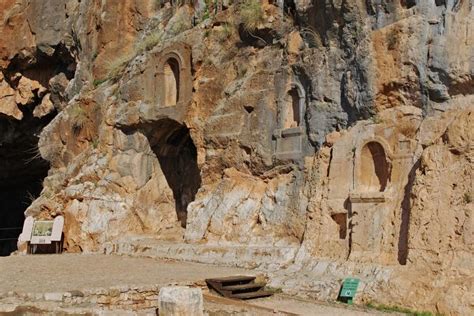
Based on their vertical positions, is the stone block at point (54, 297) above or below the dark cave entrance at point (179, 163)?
below

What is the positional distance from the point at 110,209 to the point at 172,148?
2.85 metres

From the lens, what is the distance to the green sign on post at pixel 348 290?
11.1 meters

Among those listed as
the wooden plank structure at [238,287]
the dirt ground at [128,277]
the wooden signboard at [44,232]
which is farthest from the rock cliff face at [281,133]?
the wooden plank structure at [238,287]

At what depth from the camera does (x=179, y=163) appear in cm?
2116

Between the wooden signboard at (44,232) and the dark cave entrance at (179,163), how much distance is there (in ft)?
11.5

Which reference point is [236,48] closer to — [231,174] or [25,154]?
[231,174]

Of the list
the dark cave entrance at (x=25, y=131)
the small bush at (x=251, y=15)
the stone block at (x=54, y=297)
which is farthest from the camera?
the dark cave entrance at (x=25, y=131)

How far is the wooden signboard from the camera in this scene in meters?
18.7

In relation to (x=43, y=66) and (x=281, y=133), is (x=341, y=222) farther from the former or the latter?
(x=43, y=66)

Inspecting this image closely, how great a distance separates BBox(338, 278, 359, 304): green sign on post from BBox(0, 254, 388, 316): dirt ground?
1.21 ft

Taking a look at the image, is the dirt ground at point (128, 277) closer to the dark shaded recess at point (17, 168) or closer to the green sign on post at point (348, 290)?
the green sign on post at point (348, 290)

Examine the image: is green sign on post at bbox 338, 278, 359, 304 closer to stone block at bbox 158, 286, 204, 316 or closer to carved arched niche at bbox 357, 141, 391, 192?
carved arched niche at bbox 357, 141, 391, 192

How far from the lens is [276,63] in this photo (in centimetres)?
1622

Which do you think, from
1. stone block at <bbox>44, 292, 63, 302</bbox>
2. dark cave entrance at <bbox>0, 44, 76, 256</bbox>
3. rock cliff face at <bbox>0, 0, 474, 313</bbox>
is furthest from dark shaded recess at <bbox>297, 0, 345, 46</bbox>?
dark cave entrance at <bbox>0, 44, 76, 256</bbox>
